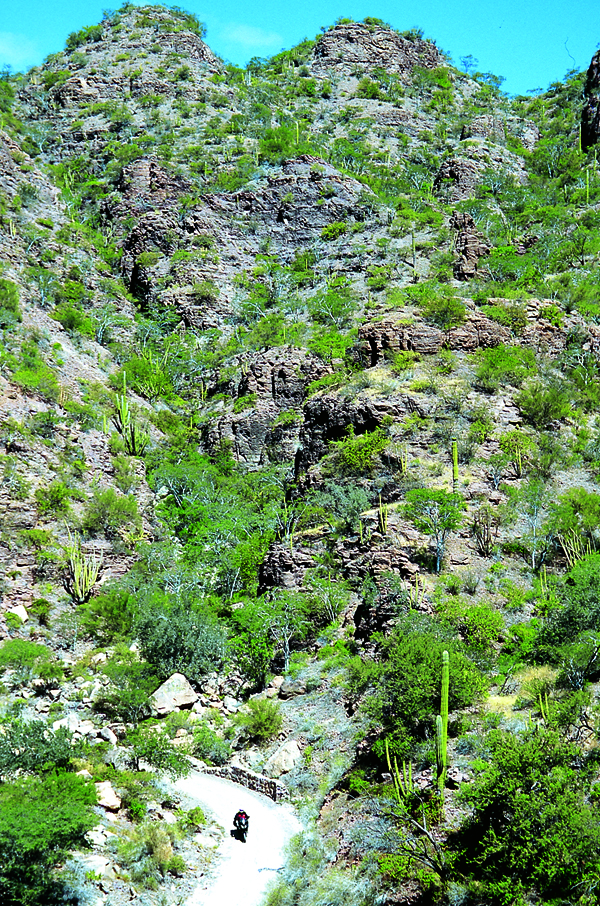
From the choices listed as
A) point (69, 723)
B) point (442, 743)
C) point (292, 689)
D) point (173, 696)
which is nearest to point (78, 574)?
point (173, 696)

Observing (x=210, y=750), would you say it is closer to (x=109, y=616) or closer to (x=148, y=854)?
(x=148, y=854)

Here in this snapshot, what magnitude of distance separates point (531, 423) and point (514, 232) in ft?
97.1

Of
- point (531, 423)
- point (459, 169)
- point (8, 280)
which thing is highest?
→ point (459, 169)

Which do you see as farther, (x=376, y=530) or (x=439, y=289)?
(x=439, y=289)

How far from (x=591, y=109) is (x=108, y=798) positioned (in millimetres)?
80888

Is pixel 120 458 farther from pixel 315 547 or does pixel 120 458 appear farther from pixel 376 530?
pixel 376 530

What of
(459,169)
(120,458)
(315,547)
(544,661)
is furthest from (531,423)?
(459,169)

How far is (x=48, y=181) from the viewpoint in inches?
2534

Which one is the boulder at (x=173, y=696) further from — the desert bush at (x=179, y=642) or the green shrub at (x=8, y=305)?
the green shrub at (x=8, y=305)

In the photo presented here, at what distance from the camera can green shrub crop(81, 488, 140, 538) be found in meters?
37.9

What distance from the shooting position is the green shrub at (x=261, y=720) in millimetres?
25328

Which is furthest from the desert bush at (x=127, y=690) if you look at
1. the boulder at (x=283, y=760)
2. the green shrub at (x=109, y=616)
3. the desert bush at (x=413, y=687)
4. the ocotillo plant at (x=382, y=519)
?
the ocotillo plant at (x=382, y=519)

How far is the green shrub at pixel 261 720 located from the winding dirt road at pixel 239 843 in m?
2.29

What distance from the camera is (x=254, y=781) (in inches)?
906
